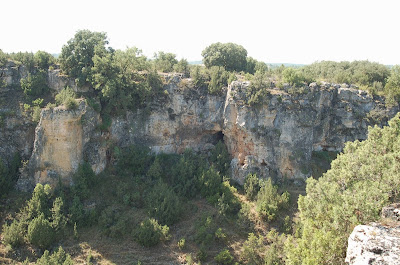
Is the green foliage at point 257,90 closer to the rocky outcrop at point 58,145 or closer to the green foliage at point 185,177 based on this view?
the green foliage at point 185,177

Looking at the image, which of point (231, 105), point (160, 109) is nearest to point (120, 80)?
point (160, 109)

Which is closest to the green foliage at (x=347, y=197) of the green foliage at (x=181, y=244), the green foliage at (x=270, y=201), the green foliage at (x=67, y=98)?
the green foliage at (x=270, y=201)

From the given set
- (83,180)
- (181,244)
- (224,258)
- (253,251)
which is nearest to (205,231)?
(181,244)

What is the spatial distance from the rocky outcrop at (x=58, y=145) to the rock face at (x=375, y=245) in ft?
57.1

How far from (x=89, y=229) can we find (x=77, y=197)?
6.88 ft

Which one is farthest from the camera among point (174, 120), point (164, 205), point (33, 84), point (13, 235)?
point (174, 120)

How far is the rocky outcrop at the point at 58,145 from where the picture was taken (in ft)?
66.0

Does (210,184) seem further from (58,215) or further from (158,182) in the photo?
(58,215)

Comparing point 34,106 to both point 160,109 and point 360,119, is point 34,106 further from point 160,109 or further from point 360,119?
point 360,119

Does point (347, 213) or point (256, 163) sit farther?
point (256, 163)

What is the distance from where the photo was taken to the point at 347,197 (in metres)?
11.0

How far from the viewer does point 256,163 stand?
24062 millimetres

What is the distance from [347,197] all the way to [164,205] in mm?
11798

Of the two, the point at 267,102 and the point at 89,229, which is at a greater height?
the point at 267,102
